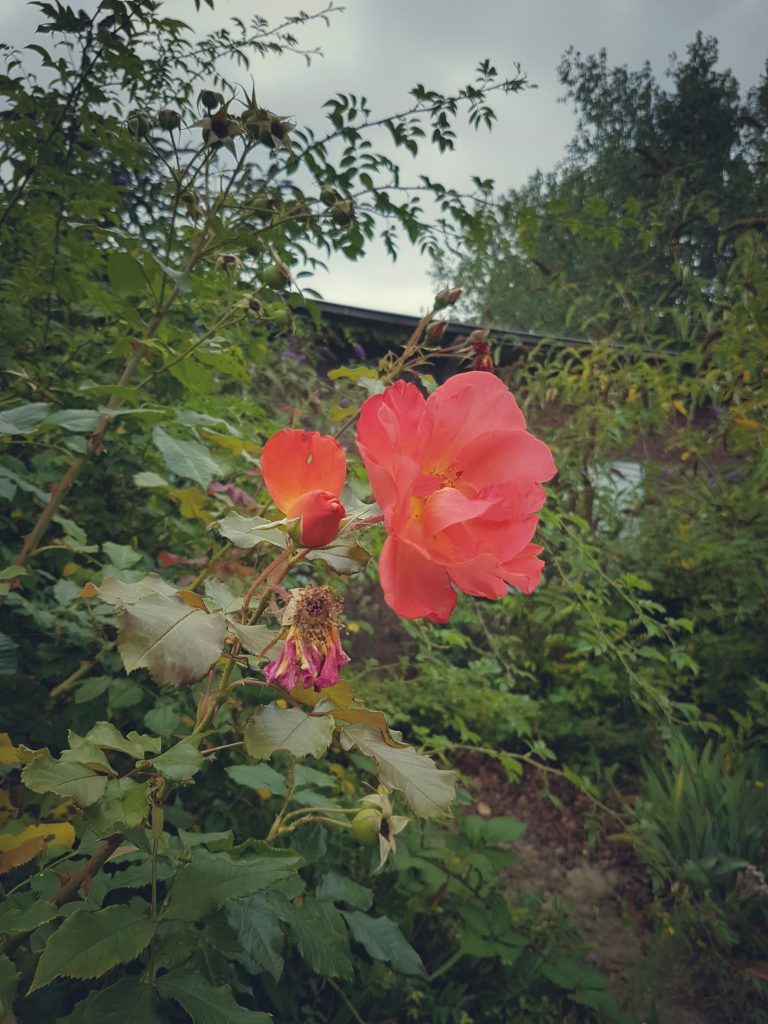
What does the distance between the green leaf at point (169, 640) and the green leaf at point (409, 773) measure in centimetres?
17

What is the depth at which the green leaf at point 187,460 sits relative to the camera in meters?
0.85

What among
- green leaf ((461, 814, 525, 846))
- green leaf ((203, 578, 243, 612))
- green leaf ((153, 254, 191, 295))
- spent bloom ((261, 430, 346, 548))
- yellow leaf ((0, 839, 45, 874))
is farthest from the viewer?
green leaf ((461, 814, 525, 846))

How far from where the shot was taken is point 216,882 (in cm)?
60

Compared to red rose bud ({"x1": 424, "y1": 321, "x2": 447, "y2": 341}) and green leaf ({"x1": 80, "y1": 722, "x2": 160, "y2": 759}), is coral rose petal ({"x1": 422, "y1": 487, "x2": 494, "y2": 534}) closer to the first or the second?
green leaf ({"x1": 80, "y1": 722, "x2": 160, "y2": 759})

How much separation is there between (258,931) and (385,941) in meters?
0.35

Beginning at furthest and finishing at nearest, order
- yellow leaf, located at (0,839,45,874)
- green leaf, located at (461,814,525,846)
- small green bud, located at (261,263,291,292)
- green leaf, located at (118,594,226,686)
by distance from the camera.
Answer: green leaf, located at (461,814,525,846) < small green bud, located at (261,263,291,292) < yellow leaf, located at (0,839,45,874) < green leaf, located at (118,594,226,686)

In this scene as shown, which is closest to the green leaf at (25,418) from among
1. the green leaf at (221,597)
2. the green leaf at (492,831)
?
the green leaf at (221,597)

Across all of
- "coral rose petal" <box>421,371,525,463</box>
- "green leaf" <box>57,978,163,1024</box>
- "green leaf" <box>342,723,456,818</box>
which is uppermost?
"coral rose petal" <box>421,371,525,463</box>

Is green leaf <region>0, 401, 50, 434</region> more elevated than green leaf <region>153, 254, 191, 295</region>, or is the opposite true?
green leaf <region>153, 254, 191, 295</region>

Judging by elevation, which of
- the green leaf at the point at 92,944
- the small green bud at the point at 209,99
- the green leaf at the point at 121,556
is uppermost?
the small green bud at the point at 209,99

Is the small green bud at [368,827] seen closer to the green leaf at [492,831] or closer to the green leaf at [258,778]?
the green leaf at [258,778]

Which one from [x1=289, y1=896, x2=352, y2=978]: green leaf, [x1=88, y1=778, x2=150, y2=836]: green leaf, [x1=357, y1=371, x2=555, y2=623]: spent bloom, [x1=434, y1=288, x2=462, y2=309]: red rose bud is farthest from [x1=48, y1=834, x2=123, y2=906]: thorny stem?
[x1=434, y1=288, x2=462, y2=309]: red rose bud

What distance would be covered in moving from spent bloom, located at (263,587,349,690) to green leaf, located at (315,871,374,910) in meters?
0.69

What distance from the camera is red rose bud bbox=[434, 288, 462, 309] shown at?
3.27 feet
